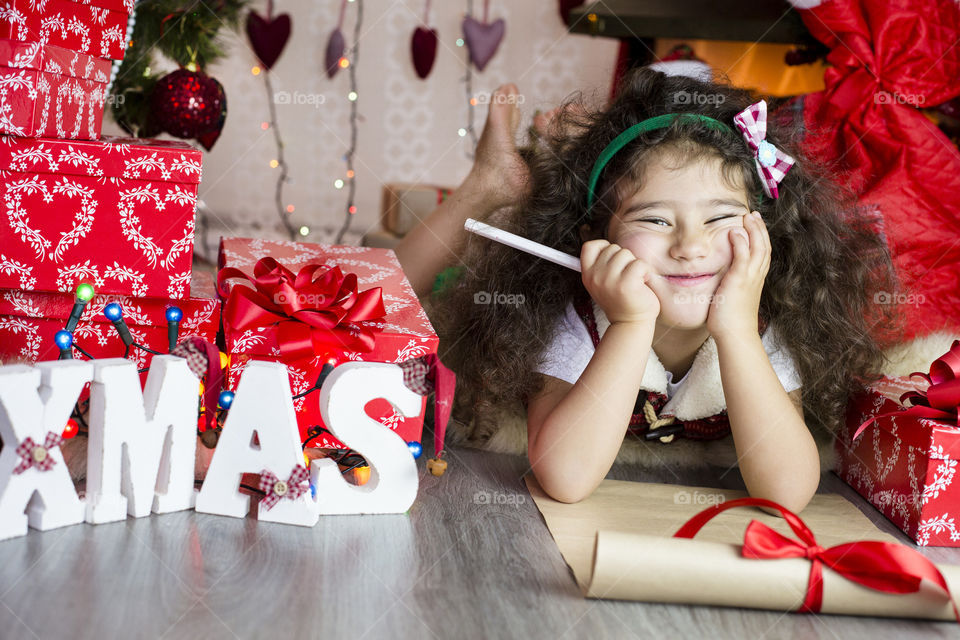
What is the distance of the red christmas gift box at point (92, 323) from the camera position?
1.06 m

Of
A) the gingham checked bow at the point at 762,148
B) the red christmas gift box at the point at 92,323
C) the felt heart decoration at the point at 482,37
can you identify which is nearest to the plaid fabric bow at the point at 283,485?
the red christmas gift box at the point at 92,323

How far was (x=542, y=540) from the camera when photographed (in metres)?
0.92

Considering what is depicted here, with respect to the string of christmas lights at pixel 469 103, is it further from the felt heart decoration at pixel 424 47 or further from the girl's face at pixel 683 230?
the girl's face at pixel 683 230

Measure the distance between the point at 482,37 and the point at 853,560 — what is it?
264 cm

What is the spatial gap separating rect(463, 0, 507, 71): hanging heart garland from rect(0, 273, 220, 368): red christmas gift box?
225cm

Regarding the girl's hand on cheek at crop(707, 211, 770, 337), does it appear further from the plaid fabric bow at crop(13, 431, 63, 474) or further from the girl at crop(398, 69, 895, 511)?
the plaid fabric bow at crop(13, 431, 63, 474)

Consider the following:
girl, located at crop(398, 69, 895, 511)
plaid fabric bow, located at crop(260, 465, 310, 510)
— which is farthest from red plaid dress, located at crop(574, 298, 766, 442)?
plaid fabric bow, located at crop(260, 465, 310, 510)

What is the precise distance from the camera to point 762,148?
117 cm

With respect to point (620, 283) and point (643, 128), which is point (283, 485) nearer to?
point (620, 283)

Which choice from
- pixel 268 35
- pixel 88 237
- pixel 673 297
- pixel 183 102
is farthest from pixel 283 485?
pixel 268 35

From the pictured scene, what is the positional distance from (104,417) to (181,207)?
32 cm

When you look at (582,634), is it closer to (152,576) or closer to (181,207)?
(152,576)

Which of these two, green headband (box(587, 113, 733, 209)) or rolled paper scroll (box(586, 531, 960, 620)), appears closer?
rolled paper scroll (box(586, 531, 960, 620))

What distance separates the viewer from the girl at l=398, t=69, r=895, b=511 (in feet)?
3.41
